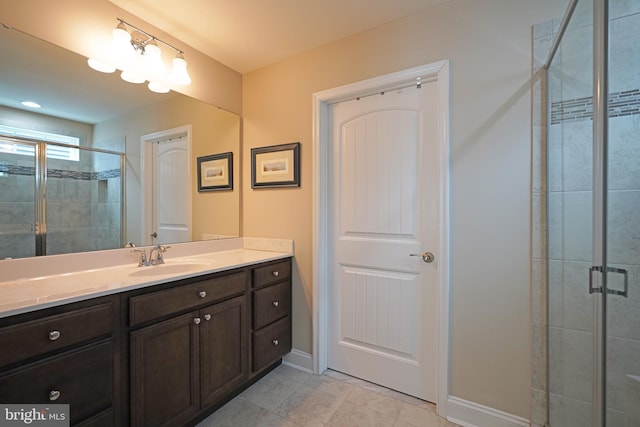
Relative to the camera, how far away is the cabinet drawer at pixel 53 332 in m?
0.91

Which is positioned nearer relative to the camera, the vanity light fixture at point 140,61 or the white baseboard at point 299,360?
the vanity light fixture at point 140,61

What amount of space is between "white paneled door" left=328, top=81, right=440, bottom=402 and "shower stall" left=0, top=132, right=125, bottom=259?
142 centimetres

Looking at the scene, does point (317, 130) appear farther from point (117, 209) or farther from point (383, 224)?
point (117, 209)

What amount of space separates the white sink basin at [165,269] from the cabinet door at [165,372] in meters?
0.32

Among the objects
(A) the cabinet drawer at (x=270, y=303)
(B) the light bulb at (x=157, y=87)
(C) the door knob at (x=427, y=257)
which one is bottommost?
(A) the cabinet drawer at (x=270, y=303)

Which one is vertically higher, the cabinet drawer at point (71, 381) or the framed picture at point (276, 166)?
the framed picture at point (276, 166)

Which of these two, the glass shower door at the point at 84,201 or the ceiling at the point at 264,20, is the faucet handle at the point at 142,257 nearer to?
the glass shower door at the point at 84,201

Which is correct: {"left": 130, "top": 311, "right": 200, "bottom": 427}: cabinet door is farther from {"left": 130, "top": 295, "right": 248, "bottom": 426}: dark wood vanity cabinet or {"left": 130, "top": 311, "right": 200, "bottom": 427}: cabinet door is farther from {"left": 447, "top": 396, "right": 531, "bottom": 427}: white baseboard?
{"left": 447, "top": 396, "right": 531, "bottom": 427}: white baseboard

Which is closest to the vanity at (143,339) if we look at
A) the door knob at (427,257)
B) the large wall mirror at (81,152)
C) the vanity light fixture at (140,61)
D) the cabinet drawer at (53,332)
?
the cabinet drawer at (53,332)

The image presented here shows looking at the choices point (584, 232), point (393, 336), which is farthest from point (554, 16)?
point (393, 336)

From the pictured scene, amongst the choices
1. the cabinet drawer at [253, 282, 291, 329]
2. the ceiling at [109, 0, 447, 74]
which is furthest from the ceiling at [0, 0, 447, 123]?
the cabinet drawer at [253, 282, 291, 329]

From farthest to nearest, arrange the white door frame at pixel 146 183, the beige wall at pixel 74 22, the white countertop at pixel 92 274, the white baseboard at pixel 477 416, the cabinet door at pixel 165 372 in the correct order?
1. the white door frame at pixel 146 183
2. the white baseboard at pixel 477 416
3. the beige wall at pixel 74 22
4. the cabinet door at pixel 165 372
5. the white countertop at pixel 92 274

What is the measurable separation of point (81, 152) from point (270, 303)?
1.45 m

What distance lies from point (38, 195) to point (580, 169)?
242 centimetres
